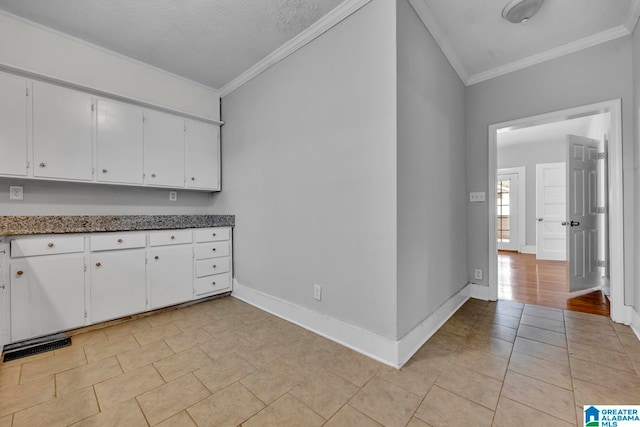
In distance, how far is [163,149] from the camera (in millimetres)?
2889

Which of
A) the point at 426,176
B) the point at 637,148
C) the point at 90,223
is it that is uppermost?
the point at 637,148

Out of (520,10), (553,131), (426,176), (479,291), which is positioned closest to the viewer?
(520,10)

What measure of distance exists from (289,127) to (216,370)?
1944 millimetres

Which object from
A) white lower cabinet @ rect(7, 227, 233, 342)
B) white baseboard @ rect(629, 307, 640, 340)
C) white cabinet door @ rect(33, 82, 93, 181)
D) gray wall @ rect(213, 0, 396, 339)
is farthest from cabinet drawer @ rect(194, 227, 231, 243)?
white baseboard @ rect(629, 307, 640, 340)

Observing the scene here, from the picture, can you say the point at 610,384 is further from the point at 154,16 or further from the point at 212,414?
the point at 154,16

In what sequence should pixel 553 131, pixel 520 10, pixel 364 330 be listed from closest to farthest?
1. pixel 364 330
2. pixel 520 10
3. pixel 553 131

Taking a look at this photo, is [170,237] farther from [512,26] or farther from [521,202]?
[521,202]

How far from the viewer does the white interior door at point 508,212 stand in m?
6.42

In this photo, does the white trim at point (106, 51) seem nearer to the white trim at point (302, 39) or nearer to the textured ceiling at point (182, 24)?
the textured ceiling at point (182, 24)

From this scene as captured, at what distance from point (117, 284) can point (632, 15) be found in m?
4.73

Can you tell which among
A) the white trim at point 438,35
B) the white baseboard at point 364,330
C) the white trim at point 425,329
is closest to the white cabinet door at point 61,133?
the white baseboard at point 364,330

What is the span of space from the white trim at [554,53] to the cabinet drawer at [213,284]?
3.59 metres

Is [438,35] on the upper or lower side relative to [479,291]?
upper

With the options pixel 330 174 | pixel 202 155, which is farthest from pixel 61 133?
pixel 330 174
